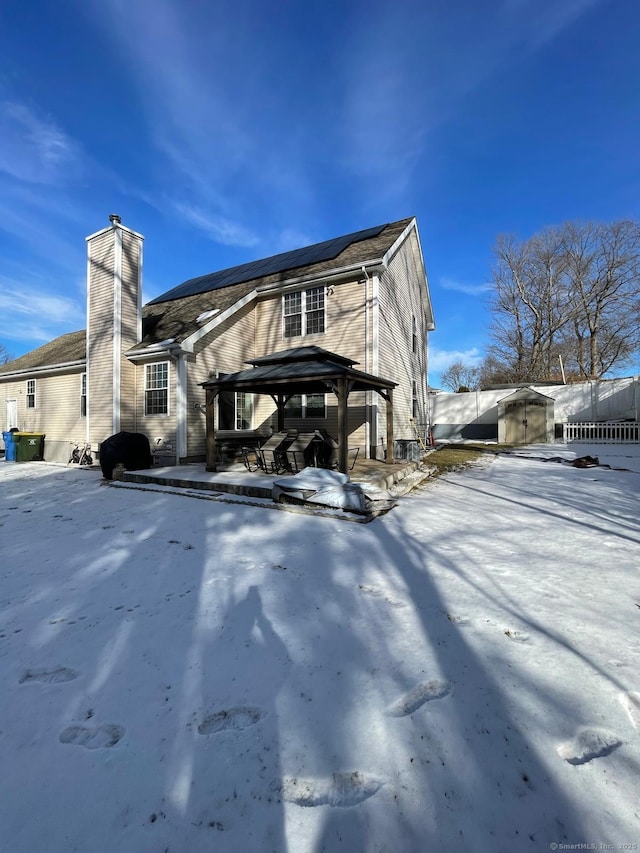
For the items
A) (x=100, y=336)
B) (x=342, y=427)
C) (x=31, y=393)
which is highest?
(x=100, y=336)

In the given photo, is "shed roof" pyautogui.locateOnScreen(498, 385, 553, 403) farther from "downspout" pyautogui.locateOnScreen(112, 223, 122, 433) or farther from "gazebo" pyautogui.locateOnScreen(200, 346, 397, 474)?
"downspout" pyautogui.locateOnScreen(112, 223, 122, 433)

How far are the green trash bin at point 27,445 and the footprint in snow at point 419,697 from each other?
15.7 metres

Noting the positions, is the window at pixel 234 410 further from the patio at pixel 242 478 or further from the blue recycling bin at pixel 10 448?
the blue recycling bin at pixel 10 448

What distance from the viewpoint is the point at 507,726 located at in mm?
1835

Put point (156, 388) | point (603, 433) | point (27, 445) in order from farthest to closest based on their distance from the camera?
point (603, 433) → point (27, 445) → point (156, 388)

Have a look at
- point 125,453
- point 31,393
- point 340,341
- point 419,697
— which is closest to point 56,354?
point 31,393

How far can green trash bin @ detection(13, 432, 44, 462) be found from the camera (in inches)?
527

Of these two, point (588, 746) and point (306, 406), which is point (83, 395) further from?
point (588, 746)

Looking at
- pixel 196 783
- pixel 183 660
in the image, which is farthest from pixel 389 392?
pixel 196 783

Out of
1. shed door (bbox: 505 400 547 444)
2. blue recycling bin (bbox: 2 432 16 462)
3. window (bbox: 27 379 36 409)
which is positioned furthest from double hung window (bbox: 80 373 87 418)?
shed door (bbox: 505 400 547 444)

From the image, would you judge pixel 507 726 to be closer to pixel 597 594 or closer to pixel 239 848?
pixel 239 848

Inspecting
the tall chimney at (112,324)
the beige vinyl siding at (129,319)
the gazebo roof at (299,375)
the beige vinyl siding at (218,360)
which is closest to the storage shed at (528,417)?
the gazebo roof at (299,375)

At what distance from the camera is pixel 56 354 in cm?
1600

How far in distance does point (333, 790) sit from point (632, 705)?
63.4 inches
